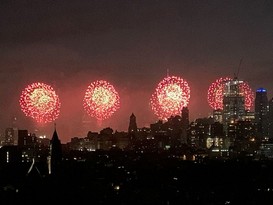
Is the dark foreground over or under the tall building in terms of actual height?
under

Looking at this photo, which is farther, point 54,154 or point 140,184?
point 140,184

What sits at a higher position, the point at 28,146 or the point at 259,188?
the point at 28,146

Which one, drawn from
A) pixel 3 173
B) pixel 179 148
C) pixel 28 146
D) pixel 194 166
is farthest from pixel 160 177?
pixel 179 148

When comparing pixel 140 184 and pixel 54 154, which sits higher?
pixel 54 154

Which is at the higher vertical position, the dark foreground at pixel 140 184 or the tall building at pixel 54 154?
the tall building at pixel 54 154

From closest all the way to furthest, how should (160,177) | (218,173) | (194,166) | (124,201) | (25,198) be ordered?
(25,198) → (124,201) → (160,177) → (218,173) → (194,166)

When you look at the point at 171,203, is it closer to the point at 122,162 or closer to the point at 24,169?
the point at 24,169

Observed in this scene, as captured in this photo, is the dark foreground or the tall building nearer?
the dark foreground

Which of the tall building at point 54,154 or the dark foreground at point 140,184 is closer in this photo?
the dark foreground at point 140,184
